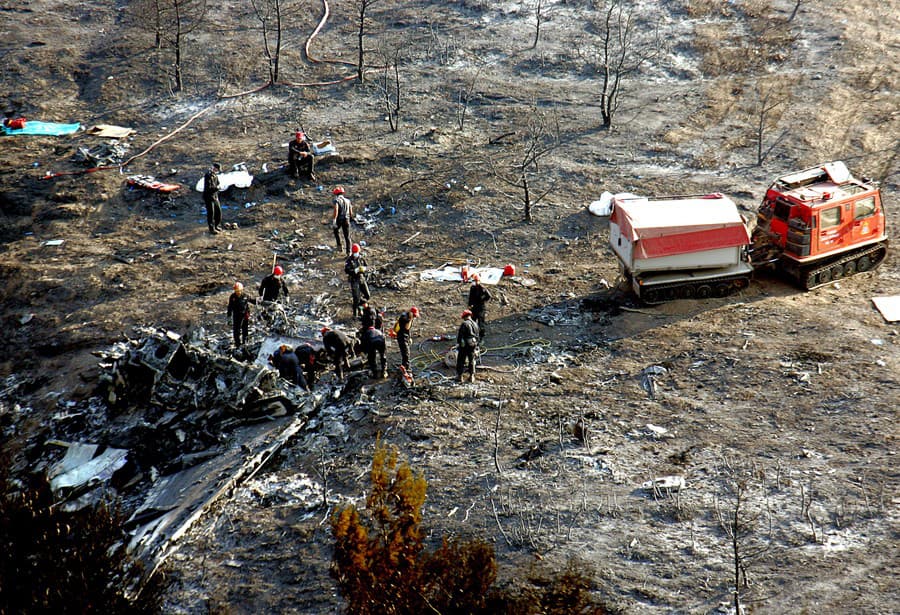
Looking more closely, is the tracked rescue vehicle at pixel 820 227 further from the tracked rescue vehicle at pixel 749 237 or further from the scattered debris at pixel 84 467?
the scattered debris at pixel 84 467

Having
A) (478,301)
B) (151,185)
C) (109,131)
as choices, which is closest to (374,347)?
(478,301)

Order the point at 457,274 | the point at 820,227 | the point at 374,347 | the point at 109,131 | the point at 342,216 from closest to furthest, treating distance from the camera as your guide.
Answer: the point at 374,347 < the point at 820,227 < the point at 457,274 < the point at 342,216 < the point at 109,131

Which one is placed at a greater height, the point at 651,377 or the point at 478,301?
the point at 478,301

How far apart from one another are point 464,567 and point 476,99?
17.8 meters

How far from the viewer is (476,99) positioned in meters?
24.1

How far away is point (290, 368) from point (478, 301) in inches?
136

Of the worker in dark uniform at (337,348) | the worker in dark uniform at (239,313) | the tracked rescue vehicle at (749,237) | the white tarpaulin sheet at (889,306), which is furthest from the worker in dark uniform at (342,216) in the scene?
the white tarpaulin sheet at (889,306)

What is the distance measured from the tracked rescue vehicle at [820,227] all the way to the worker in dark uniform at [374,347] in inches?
299

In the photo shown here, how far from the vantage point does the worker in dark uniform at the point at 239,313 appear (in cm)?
1377

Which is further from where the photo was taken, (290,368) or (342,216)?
(342,216)

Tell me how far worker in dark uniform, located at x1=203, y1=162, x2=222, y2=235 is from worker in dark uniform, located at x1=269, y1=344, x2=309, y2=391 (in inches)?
251

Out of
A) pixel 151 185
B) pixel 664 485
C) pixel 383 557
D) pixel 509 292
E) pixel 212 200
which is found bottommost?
pixel 664 485

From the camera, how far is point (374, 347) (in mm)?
13102

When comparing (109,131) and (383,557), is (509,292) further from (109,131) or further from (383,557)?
(109,131)
